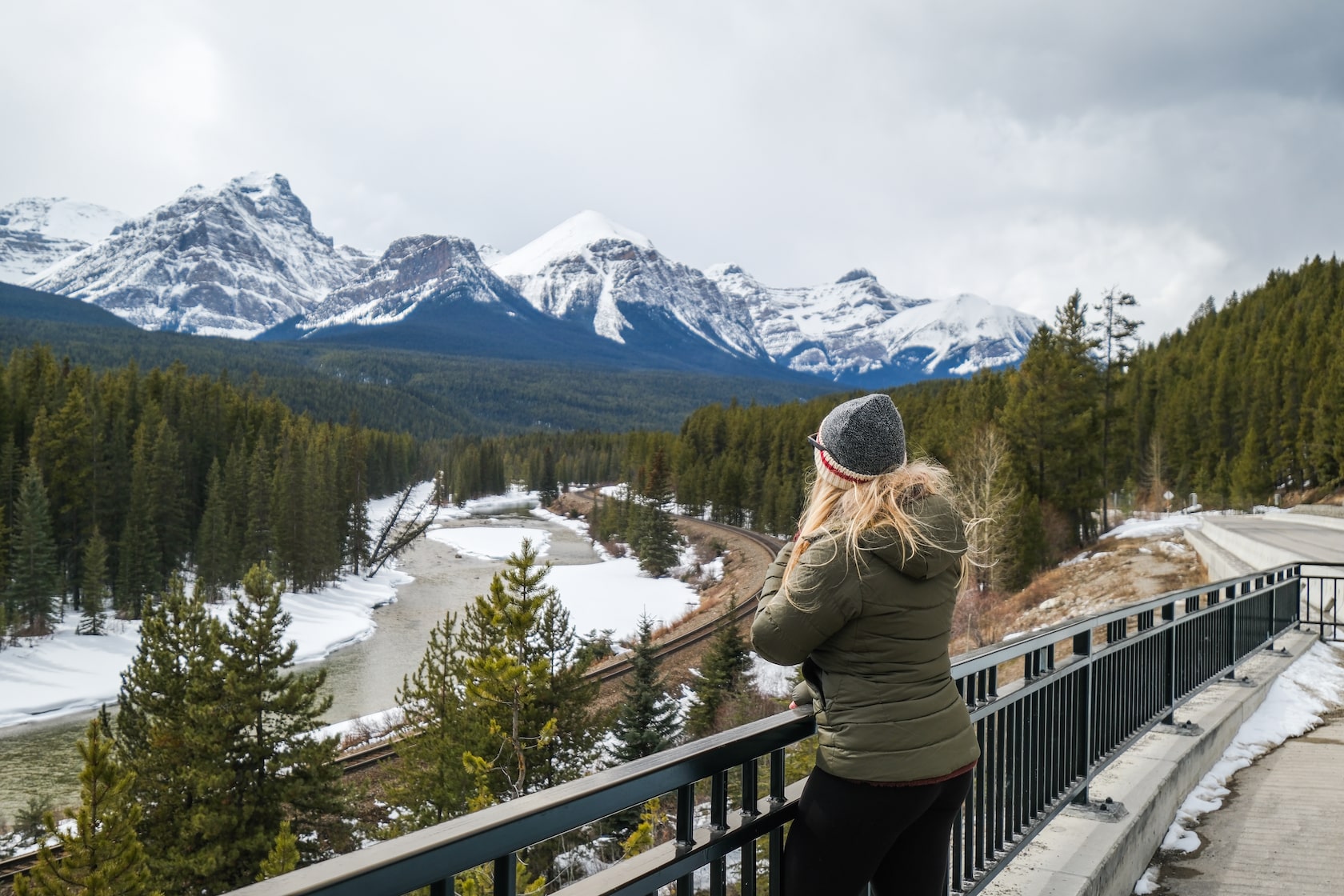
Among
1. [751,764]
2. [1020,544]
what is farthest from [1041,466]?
[751,764]

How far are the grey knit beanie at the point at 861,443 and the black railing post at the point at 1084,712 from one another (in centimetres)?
299

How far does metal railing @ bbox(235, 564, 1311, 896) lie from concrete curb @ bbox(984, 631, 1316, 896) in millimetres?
182

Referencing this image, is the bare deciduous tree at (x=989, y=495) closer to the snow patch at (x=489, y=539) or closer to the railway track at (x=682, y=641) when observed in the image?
the railway track at (x=682, y=641)

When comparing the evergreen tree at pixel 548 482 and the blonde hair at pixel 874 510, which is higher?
the blonde hair at pixel 874 510

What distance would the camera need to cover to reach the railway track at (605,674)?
17562 millimetres

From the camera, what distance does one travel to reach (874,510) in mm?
2344

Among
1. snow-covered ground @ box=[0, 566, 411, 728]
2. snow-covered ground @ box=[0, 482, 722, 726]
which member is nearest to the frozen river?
snow-covered ground @ box=[0, 566, 411, 728]

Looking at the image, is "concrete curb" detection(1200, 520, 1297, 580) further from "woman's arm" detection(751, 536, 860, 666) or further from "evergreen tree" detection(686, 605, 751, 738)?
"woman's arm" detection(751, 536, 860, 666)

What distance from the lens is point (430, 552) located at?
269 ft

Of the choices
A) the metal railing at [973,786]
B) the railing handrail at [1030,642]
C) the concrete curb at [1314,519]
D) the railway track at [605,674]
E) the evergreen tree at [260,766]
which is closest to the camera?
the metal railing at [973,786]

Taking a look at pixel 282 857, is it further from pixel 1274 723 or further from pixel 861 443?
pixel 861 443

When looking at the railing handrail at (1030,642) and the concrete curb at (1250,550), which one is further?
the concrete curb at (1250,550)

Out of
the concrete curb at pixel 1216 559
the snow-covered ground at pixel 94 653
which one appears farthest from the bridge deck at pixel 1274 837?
the snow-covered ground at pixel 94 653

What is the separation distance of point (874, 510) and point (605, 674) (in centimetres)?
3190
